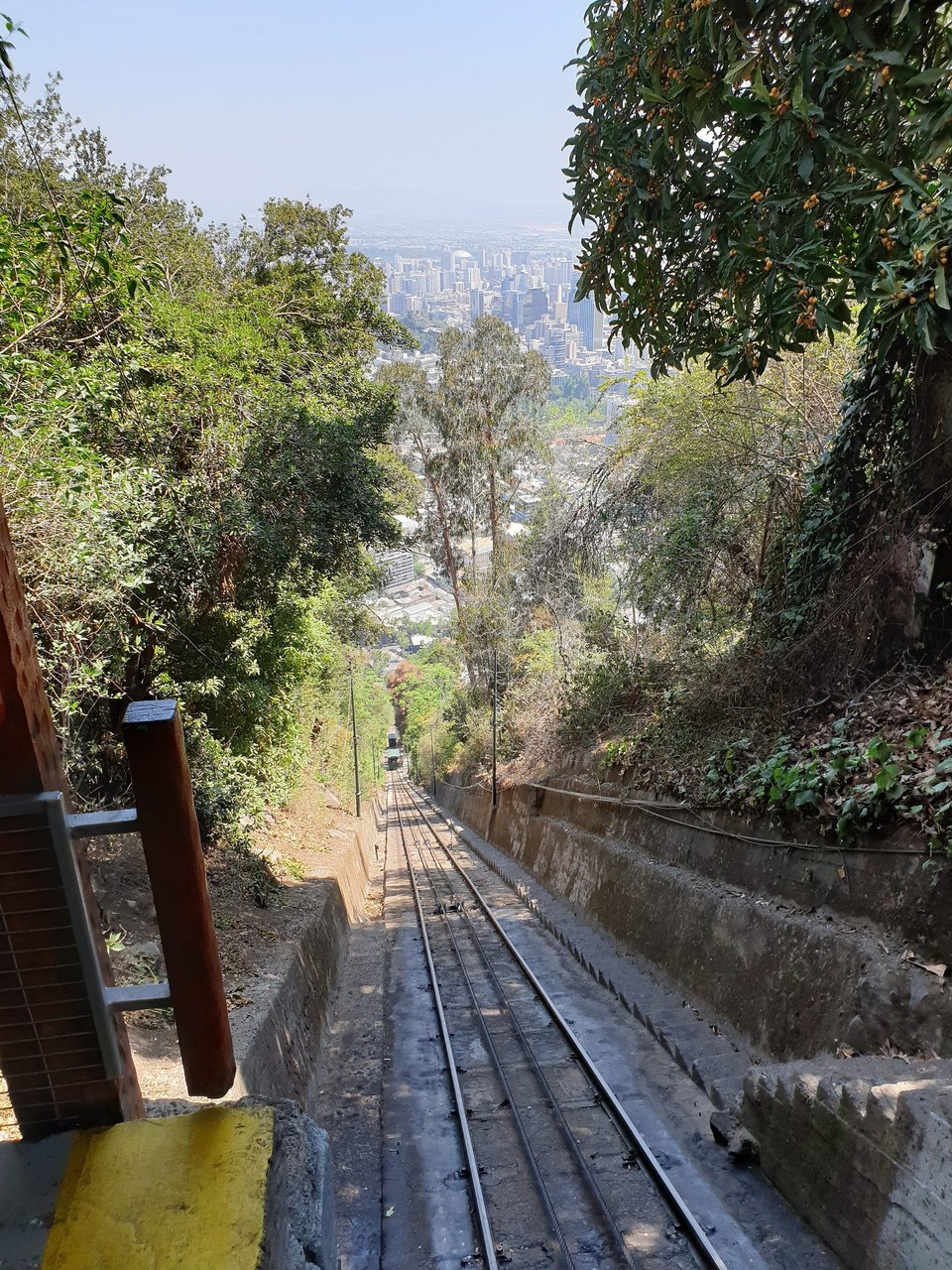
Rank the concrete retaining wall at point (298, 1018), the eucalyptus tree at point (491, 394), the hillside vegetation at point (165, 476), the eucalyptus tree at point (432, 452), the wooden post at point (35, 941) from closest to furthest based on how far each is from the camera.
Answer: the wooden post at point (35, 941) → the concrete retaining wall at point (298, 1018) → the hillside vegetation at point (165, 476) → the eucalyptus tree at point (432, 452) → the eucalyptus tree at point (491, 394)

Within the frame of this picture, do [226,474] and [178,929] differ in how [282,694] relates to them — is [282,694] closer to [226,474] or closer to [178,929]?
[226,474]

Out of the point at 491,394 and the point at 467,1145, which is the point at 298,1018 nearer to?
the point at 467,1145

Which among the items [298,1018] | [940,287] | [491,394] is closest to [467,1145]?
[298,1018]

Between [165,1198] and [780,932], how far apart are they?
6103 millimetres

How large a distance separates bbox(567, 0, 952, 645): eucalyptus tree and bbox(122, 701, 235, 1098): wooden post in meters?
4.54

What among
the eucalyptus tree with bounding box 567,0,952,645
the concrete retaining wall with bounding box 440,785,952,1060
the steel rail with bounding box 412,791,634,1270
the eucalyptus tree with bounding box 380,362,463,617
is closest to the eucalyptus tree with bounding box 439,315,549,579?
the eucalyptus tree with bounding box 380,362,463,617

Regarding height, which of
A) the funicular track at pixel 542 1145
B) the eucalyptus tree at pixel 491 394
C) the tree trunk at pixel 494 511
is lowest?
the funicular track at pixel 542 1145

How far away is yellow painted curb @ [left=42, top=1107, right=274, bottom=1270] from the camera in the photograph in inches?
78.5

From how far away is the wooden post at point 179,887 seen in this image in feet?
6.82

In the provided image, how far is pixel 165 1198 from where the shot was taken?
211 cm

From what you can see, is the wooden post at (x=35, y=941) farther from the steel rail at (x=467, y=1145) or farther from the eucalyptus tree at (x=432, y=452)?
the eucalyptus tree at (x=432, y=452)

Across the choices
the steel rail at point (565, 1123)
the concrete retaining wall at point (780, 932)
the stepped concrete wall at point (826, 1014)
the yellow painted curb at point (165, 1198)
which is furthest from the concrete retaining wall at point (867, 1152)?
the yellow painted curb at point (165, 1198)

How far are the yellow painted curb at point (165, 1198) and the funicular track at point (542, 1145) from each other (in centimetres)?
418

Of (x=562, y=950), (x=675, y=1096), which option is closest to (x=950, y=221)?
(x=675, y=1096)
